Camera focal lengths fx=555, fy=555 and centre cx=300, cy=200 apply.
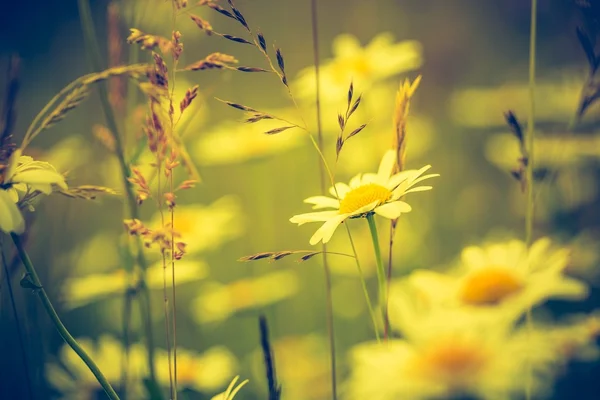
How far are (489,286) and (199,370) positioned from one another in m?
0.85

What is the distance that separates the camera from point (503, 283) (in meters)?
0.71

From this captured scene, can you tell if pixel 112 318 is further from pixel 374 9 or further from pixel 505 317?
pixel 374 9

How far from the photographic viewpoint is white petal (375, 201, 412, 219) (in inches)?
27.3

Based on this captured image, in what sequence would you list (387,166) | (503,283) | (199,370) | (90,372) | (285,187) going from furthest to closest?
(285,187) < (199,370) < (90,372) < (387,166) < (503,283)

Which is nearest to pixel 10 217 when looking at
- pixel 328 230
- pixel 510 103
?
pixel 328 230

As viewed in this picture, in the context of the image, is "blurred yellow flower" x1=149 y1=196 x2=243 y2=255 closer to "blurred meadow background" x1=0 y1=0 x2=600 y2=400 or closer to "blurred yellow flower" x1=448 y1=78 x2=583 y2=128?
"blurred meadow background" x1=0 y1=0 x2=600 y2=400

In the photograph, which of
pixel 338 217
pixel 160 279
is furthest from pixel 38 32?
pixel 338 217

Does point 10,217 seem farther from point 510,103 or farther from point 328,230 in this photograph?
point 510,103

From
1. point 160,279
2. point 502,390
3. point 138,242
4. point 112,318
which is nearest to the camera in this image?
point 502,390

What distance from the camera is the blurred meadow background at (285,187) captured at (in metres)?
1.27

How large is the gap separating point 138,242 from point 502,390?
0.63 m

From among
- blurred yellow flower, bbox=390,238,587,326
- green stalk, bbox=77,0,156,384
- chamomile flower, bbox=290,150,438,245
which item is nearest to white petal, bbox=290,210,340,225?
chamomile flower, bbox=290,150,438,245

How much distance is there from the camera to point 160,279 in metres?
1.50

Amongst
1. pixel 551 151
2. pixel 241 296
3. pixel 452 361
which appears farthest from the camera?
pixel 551 151
